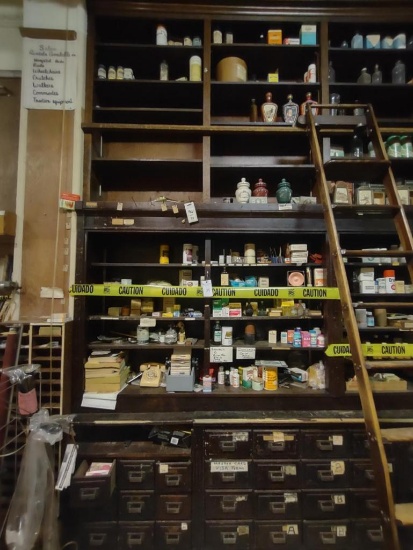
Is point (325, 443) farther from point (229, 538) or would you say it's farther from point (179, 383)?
point (179, 383)

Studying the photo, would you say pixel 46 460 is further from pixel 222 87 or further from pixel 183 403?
pixel 222 87

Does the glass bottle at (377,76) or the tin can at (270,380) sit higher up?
the glass bottle at (377,76)

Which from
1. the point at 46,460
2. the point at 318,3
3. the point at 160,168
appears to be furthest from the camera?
the point at 160,168

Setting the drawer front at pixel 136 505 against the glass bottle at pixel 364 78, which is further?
the glass bottle at pixel 364 78

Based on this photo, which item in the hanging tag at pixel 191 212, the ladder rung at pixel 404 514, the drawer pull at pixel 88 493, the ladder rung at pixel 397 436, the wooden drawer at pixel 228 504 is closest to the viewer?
the ladder rung at pixel 404 514

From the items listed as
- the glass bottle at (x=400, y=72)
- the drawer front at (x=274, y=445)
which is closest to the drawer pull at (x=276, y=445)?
the drawer front at (x=274, y=445)

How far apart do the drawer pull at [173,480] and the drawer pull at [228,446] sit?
0.99 feet

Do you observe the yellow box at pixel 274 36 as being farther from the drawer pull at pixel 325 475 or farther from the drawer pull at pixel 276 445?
the drawer pull at pixel 325 475

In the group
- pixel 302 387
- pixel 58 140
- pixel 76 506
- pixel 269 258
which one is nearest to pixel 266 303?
pixel 269 258

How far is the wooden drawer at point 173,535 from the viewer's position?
4.78ft

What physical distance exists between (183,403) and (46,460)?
0.76 meters

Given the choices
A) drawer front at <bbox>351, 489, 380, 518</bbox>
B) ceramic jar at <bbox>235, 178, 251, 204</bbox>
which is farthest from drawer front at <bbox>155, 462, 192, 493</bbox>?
ceramic jar at <bbox>235, 178, 251, 204</bbox>

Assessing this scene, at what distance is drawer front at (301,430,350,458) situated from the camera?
1.49 meters

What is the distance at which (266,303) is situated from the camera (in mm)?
1940
